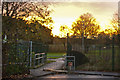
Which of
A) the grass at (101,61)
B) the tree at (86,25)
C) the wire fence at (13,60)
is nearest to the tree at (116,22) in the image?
the grass at (101,61)

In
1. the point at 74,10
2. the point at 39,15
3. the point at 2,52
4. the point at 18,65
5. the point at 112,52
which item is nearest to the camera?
the point at 2,52

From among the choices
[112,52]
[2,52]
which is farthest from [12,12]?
[112,52]

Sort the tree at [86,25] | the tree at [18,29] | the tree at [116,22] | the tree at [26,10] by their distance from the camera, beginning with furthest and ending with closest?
the tree at [86,25]
the tree at [116,22]
the tree at [26,10]
the tree at [18,29]

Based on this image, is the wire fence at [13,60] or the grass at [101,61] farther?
the grass at [101,61]

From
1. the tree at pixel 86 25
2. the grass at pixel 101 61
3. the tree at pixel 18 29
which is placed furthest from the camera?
the tree at pixel 86 25

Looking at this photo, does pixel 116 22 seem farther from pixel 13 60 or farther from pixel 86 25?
pixel 13 60

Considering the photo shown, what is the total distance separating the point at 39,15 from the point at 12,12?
1.60 meters

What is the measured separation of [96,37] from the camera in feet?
42.6

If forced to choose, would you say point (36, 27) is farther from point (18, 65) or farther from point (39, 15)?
point (18, 65)

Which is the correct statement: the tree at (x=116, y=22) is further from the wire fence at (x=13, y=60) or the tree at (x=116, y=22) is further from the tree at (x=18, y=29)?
the wire fence at (x=13, y=60)

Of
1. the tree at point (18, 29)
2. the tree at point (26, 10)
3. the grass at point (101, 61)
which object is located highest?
the tree at point (26, 10)

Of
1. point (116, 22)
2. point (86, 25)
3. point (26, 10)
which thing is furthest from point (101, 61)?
point (86, 25)

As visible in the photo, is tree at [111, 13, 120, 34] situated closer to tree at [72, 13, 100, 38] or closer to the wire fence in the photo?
tree at [72, 13, 100, 38]

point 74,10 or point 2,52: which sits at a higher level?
point 74,10
